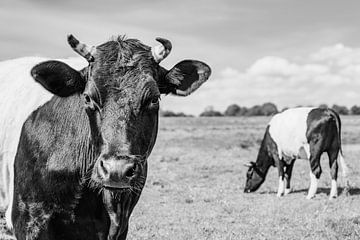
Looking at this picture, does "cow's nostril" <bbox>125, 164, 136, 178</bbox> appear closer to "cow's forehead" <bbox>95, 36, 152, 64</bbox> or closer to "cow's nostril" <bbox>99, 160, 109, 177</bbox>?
"cow's nostril" <bbox>99, 160, 109, 177</bbox>

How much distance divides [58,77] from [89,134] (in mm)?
607

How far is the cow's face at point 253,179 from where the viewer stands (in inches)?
577

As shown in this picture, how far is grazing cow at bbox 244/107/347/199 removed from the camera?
1375 cm

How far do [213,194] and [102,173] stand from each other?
32.0 feet

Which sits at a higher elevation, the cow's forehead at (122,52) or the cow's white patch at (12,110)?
the cow's forehead at (122,52)

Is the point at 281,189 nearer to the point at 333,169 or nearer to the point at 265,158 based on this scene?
the point at 333,169

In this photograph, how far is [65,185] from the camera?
180 inches

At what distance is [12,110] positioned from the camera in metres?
5.45

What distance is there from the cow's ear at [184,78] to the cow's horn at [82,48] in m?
0.75

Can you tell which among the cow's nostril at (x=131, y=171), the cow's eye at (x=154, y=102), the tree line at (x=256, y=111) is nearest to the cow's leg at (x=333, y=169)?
the cow's eye at (x=154, y=102)

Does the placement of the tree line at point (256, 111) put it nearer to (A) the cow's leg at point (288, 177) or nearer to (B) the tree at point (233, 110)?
(B) the tree at point (233, 110)

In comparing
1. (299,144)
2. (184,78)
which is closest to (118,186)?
(184,78)

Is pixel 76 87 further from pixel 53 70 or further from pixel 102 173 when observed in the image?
pixel 102 173

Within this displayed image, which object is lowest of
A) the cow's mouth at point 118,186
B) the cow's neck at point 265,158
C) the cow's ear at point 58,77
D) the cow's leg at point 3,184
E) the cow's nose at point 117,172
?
the cow's neck at point 265,158
